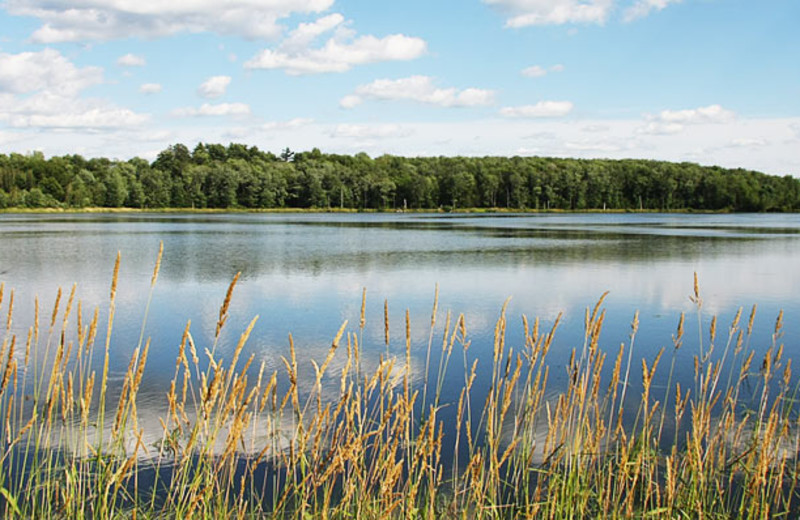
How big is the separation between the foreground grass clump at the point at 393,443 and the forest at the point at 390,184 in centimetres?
12776

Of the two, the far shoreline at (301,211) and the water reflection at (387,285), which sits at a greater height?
the far shoreline at (301,211)

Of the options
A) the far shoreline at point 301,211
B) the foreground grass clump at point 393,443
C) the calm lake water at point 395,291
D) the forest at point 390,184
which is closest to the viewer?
the foreground grass clump at point 393,443

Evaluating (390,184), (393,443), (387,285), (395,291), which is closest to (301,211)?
(390,184)

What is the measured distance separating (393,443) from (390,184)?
451 feet

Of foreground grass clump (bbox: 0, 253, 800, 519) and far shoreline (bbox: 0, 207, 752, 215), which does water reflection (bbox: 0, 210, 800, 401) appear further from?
far shoreline (bbox: 0, 207, 752, 215)

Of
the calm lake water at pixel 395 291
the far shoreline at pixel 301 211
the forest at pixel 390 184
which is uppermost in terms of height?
the forest at pixel 390 184

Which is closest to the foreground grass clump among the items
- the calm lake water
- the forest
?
the calm lake water

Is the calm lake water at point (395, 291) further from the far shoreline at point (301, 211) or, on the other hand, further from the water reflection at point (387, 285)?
the far shoreline at point (301, 211)

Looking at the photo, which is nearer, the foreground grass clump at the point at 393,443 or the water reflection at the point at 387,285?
the foreground grass clump at the point at 393,443

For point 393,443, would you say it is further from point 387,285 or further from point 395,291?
point 387,285

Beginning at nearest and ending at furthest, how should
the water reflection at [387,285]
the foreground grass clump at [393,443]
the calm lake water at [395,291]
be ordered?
the foreground grass clump at [393,443], the calm lake water at [395,291], the water reflection at [387,285]

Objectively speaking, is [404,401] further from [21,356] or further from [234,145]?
[234,145]

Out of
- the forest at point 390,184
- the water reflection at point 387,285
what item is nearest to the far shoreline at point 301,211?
the forest at point 390,184

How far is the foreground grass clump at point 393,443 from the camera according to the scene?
3.52 m
